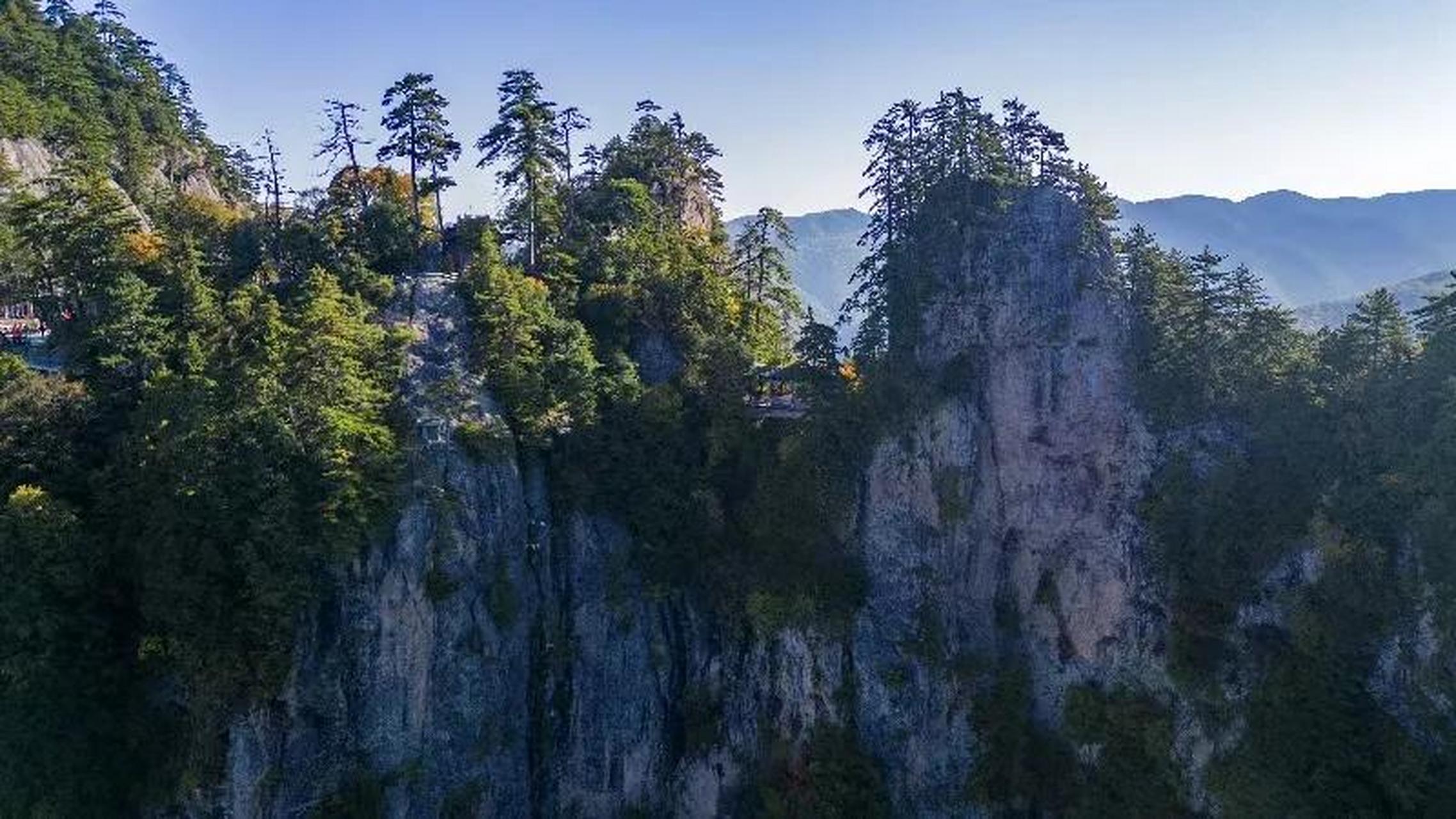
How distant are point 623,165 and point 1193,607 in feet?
128

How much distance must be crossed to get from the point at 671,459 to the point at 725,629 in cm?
759

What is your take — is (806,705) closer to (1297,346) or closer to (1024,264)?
(1024,264)

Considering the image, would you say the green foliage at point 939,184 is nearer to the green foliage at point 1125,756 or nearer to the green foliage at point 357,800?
the green foliage at point 1125,756

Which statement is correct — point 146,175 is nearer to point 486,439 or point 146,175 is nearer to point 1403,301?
point 486,439

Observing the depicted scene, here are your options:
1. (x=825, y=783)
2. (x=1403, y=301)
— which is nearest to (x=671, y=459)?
(x=825, y=783)

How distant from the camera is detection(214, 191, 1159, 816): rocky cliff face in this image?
33.7m

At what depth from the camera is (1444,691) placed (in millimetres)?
27453

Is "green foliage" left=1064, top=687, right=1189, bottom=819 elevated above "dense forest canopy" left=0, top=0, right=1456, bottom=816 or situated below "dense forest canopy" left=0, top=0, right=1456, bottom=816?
below

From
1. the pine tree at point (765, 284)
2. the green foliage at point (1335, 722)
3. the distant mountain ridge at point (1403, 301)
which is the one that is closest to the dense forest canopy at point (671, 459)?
the green foliage at point (1335, 722)

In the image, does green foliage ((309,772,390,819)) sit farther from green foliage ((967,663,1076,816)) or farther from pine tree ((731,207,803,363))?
pine tree ((731,207,803,363))

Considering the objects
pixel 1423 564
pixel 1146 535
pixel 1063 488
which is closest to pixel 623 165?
pixel 1063 488

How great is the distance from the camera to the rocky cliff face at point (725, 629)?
33.7 meters

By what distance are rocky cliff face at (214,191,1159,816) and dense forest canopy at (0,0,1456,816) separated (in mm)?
1056

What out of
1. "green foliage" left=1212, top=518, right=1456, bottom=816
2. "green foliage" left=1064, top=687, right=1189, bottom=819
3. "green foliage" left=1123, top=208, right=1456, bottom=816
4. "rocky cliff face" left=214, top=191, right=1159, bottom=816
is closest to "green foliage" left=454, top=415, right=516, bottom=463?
"rocky cliff face" left=214, top=191, right=1159, bottom=816
